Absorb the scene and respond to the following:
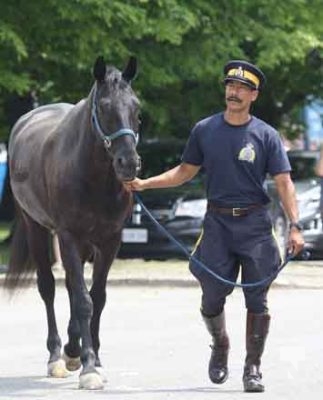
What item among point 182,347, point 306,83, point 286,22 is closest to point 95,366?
point 182,347

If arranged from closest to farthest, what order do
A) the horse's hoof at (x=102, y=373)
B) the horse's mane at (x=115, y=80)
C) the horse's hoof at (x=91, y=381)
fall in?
the horse's hoof at (x=91, y=381) → the horse's mane at (x=115, y=80) → the horse's hoof at (x=102, y=373)

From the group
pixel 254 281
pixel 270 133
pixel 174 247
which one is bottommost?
pixel 174 247

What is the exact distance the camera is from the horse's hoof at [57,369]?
32.8 ft

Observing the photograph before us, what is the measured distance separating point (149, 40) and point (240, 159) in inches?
512

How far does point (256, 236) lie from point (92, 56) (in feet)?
39.1

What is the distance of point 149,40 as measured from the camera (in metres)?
21.6

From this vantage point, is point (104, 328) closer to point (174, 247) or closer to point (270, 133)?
point (270, 133)

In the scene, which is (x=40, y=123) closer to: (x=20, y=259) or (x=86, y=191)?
(x=20, y=259)

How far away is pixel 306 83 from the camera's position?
87.3 feet

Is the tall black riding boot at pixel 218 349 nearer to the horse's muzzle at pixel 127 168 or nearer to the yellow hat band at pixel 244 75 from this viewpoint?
the horse's muzzle at pixel 127 168

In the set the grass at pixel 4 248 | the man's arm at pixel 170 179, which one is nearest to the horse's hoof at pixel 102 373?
the man's arm at pixel 170 179

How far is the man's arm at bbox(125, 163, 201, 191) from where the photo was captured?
912cm

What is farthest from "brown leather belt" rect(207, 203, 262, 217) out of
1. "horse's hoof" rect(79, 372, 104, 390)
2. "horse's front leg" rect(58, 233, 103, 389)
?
"horse's hoof" rect(79, 372, 104, 390)

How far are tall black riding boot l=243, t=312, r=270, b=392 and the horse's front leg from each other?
3.26ft
